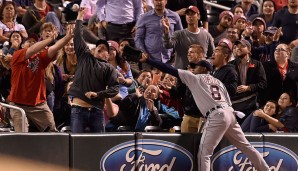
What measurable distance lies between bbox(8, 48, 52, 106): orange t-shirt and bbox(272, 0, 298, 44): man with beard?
5343 mm

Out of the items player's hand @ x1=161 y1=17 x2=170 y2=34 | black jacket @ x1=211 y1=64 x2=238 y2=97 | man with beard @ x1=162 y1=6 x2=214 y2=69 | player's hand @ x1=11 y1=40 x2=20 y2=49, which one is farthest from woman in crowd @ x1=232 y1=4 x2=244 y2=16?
black jacket @ x1=211 y1=64 x2=238 y2=97

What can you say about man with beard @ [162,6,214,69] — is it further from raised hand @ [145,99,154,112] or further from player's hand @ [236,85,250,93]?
raised hand @ [145,99,154,112]

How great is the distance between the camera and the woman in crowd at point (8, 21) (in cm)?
1538

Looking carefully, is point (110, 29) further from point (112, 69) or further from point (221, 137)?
point (221, 137)

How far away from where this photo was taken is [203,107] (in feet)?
37.2

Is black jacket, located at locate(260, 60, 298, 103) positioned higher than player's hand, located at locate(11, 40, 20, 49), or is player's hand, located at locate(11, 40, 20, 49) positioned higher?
player's hand, located at locate(11, 40, 20, 49)

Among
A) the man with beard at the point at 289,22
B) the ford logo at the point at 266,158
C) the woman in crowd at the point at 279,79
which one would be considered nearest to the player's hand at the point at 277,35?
the man with beard at the point at 289,22

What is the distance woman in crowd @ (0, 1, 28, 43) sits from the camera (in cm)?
1538

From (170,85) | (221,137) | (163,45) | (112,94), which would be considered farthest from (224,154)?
(163,45)

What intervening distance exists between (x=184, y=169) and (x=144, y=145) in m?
0.58

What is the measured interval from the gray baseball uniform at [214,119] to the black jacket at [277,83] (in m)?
2.61

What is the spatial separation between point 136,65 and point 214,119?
13.5ft

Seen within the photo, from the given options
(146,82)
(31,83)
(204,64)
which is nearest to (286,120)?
(204,64)

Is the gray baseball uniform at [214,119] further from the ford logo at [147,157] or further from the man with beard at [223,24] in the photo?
the man with beard at [223,24]
